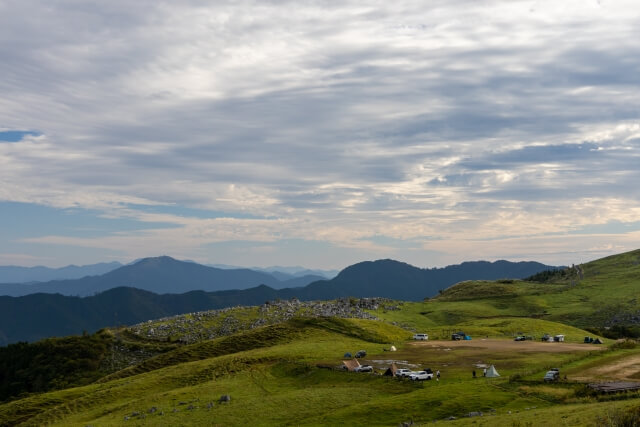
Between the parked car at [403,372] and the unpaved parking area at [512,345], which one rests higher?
the parked car at [403,372]

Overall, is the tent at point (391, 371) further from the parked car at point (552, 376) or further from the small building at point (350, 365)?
the parked car at point (552, 376)

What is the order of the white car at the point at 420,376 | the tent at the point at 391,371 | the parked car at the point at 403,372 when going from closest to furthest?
the white car at the point at 420,376
the parked car at the point at 403,372
the tent at the point at 391,371

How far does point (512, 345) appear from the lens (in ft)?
374

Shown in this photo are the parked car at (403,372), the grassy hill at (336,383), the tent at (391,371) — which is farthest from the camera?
the tent at (391,371)

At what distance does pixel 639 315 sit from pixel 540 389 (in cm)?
15050

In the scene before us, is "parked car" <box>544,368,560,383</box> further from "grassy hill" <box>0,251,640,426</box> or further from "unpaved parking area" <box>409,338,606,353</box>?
"unpaved parking area" <box>409,338,606,353</box>

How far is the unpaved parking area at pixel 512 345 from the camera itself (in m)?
104

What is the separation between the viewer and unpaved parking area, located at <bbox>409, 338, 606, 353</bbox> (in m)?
104

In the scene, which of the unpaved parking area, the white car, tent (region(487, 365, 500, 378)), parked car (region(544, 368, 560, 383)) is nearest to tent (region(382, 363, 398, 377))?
the white car

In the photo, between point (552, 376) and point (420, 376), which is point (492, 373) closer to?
point (552, 376)

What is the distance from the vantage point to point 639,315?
18600 centimetres

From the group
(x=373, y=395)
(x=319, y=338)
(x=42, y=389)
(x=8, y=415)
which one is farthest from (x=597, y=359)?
(x=42, y=389)

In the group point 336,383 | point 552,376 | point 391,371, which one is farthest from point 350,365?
point 552,376

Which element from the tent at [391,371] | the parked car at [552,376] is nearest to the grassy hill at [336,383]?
the tent at [391,371]
